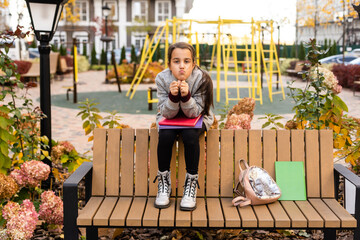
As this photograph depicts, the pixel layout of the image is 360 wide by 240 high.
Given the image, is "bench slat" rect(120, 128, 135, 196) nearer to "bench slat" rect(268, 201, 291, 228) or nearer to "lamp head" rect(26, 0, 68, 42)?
"bench slat" rect(268, 201, 291, 228)

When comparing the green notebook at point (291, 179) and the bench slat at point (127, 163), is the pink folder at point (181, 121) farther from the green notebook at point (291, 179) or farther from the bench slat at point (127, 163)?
the green notebook at point (291, 179)

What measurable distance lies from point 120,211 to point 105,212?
0.09 metres

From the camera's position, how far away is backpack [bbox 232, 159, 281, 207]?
9.75ft

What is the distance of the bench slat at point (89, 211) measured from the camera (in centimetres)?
276

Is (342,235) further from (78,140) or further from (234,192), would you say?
(78,140)

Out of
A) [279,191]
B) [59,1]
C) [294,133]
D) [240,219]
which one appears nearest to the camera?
[240,219]

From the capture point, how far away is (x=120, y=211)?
2.90 m

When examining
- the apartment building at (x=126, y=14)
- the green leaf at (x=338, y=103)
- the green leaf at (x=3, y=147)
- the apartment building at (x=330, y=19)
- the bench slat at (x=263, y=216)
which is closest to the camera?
the bench slat at (x=263, y=216)

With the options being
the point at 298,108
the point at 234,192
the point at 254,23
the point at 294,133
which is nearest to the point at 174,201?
the point at 234,192

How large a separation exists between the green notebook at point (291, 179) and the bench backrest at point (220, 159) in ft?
0.14

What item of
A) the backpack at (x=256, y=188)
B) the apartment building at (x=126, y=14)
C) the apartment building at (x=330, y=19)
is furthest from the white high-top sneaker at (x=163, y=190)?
the apartment building at (x=126, y=14)

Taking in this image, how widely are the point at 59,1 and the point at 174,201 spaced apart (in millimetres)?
2105

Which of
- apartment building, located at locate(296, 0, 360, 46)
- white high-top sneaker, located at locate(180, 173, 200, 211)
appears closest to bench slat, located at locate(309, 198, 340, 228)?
white high-top sneaker, located at locate(180, 173, 200, 211)

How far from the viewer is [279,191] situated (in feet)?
10.0
